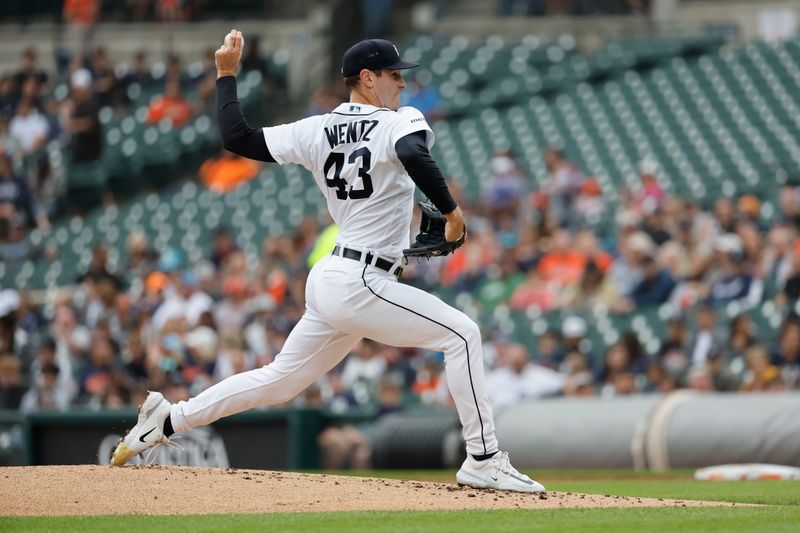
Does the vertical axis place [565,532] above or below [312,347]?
below

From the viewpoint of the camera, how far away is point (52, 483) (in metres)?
5.91

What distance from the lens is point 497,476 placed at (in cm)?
585

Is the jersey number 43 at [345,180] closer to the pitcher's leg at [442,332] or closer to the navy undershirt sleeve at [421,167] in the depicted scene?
the navy undershirt sleeve at [421,167]

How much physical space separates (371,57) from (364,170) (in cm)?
49

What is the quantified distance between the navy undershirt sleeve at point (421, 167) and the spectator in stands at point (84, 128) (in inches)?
566

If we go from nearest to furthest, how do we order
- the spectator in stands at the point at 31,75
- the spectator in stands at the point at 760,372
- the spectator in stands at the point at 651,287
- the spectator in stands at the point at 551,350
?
the spectator in stands at the point at 760,372 < the spectator in stands at the point at 551,350 < the spectator in stands at the point at 651,287 < the spectator in stands at the point at 31,75

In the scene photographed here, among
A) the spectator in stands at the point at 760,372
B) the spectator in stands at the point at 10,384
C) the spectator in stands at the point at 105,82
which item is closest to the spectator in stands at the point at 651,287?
the spectator in stands at the point at 760,372

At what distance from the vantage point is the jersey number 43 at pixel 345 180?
18.7 feet

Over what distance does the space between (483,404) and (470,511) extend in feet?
1.91

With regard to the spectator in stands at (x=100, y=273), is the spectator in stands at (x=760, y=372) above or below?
below

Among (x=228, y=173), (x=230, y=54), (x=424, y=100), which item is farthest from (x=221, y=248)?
(x=230, y=54)

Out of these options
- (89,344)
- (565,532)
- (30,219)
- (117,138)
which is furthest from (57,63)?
(565,532)

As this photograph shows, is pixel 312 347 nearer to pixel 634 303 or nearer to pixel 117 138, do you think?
pixel 634 303

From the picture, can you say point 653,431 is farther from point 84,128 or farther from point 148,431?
point 84,128
